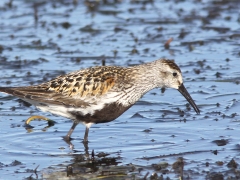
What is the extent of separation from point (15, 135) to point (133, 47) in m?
6.18

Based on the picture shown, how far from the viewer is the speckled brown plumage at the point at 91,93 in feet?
33.8

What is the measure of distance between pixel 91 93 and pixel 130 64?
4829mm

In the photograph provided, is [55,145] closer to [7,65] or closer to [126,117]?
[126,117]

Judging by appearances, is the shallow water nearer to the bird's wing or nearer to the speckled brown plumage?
the speckled brown plumage

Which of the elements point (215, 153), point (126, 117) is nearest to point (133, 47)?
point (126, 117)

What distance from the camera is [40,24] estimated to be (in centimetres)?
1880

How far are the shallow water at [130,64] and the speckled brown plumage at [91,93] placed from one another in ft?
1.84

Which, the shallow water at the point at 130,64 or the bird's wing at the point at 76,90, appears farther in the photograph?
the bird's wing at the point at 76,90

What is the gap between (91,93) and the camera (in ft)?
34.0

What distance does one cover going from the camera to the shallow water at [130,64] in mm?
9406

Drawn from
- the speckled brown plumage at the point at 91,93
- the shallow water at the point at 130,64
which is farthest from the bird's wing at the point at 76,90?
the shallow water at the point at 130,64

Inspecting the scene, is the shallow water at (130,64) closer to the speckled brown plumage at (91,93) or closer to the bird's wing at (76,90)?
the speckled brown plumage at (91,93)

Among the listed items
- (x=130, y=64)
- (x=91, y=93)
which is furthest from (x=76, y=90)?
(x=130, y=64)

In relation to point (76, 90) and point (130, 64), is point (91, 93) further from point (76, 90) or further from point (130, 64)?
point (130, 64)
